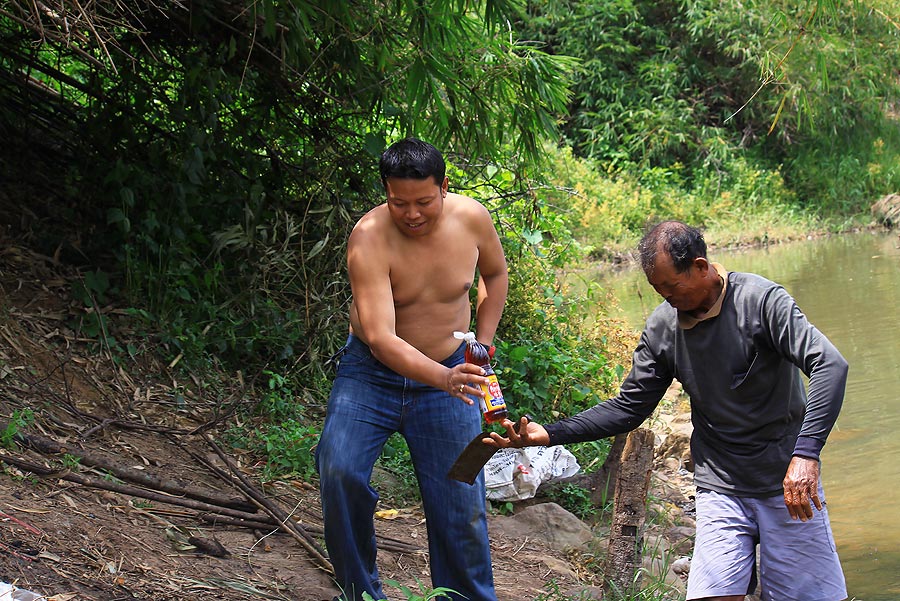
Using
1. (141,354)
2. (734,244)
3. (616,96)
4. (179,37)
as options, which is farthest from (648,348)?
(616,96)

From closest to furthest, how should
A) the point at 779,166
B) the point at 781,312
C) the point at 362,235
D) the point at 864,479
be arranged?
the point at 781,312 < the point at 362,235 < the point at 864,479 < the point at 779,166

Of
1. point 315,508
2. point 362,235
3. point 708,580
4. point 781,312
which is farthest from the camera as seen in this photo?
point 315,508

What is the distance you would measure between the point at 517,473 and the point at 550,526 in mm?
421

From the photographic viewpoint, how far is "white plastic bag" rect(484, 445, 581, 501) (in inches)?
231

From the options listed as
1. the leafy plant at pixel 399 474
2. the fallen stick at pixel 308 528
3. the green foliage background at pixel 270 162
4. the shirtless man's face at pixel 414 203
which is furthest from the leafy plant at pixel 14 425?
the shirtless man's face at pixel 414 203

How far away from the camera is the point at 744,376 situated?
3545 mm

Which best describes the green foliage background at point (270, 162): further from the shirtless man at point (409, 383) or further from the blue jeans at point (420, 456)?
the blue jeans at point (420, 456)

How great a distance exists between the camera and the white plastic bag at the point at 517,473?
5.88 meters

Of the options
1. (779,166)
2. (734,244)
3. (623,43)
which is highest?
(623,43)

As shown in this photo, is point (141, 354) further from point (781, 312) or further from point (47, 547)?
point (781, 312)

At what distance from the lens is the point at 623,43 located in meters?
23.3

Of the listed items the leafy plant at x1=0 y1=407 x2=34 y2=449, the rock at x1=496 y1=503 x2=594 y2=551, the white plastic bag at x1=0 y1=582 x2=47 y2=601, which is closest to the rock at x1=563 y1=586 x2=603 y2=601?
the rock at x1=496 y1=503 x2=594 y2=551

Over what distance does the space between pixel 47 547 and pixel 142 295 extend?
8.81 feet

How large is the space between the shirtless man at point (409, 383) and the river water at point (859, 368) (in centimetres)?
→ 124
